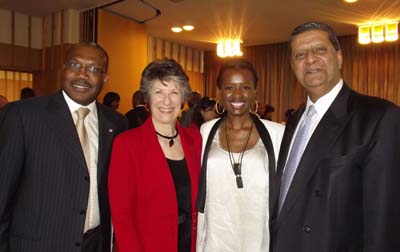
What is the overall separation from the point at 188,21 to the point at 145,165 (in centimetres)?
590

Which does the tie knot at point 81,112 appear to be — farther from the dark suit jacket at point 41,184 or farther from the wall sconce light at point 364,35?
the wall sconce light at point 364,35

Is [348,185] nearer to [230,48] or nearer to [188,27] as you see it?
[188,27]

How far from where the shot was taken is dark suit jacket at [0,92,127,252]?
1806 mm

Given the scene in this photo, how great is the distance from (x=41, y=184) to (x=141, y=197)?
522 mm

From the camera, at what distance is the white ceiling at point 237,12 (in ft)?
A: 20.6

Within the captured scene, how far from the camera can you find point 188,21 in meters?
7.44

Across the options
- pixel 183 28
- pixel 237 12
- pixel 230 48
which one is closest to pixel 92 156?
pixel 237 12

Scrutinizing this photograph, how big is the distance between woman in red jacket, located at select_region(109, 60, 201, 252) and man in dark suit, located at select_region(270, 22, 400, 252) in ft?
1.78

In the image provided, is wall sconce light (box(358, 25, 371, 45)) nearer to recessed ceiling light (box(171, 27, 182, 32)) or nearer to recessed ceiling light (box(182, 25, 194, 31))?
recessed ceiling light (box(182, 25, 194, 31))

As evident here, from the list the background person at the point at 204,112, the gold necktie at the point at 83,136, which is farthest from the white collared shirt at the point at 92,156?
the background person at the point at 204,112

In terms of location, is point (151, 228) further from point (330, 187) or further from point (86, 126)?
point (330, 187)

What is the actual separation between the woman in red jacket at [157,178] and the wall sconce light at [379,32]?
6.52 metres

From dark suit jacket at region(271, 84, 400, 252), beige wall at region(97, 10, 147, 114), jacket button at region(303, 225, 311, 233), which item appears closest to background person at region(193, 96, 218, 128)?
dark suit jacket at region(271, 84, 400, 252)

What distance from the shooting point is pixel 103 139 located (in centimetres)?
208
